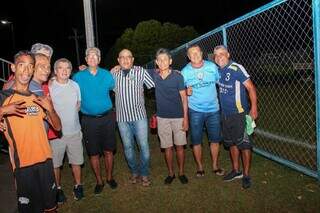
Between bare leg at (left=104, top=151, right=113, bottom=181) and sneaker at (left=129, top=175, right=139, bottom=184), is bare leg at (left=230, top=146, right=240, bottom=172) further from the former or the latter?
bare leg at (left=104, top=151, right=113, bottom=181)

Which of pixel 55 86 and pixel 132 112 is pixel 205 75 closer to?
pixel 132 112

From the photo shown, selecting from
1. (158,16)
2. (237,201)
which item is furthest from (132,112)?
(158,16)

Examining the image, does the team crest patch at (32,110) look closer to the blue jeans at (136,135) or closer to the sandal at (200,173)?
the blue jeans at (136,135)

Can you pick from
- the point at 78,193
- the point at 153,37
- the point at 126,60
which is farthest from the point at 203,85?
the point at 153,37

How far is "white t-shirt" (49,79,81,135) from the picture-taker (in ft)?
17.9

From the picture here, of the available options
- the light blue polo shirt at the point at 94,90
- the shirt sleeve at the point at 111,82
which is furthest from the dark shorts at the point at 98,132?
the shirt sleeve at the point at 111,82

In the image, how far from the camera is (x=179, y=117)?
19.8ft

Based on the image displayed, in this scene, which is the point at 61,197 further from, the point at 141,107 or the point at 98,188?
the point at 141,107

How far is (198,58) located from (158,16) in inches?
1516

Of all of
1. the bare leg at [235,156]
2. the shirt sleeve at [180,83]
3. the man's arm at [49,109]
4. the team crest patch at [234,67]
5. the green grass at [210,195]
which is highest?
the team crest patch at [234,67]

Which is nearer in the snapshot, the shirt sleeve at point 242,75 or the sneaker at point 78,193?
the shirt sleeve at point 242,75

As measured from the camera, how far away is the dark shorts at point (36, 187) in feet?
13.4

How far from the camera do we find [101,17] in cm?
4906

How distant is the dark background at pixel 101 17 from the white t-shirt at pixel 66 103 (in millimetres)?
32319
